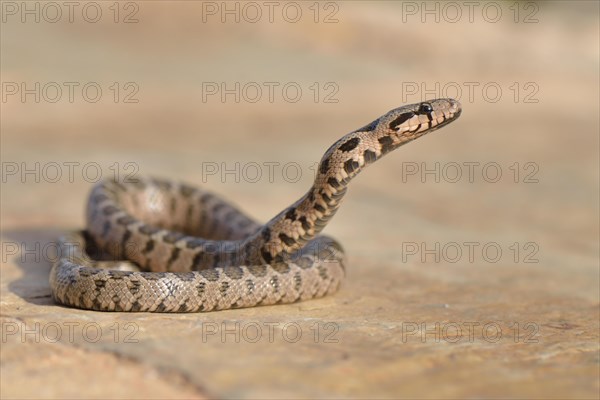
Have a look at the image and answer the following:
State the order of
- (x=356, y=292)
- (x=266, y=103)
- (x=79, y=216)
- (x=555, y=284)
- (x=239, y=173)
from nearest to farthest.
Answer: (x=356, y=292), (x=555, y=284), (x=79, y=216), (x=239, y=173), (x=266, y=103)

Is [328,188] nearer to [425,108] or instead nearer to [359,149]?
[359,149]

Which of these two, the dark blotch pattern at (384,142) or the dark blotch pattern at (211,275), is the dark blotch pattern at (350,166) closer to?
the dark blotch pattern at (384,142)

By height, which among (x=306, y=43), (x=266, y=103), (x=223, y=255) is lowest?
(x=223, y=255)

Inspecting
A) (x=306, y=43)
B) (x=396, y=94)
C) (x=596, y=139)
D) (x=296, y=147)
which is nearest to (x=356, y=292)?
(x=296, y=147)

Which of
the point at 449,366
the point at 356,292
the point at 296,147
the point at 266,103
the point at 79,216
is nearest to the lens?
the point at 449,366

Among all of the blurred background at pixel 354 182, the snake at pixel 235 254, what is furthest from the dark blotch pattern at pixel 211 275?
the blurred background at pixel 354 182

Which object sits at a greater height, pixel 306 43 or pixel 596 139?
pixel 306 43

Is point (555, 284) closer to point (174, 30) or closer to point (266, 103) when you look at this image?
point (266, 103)
